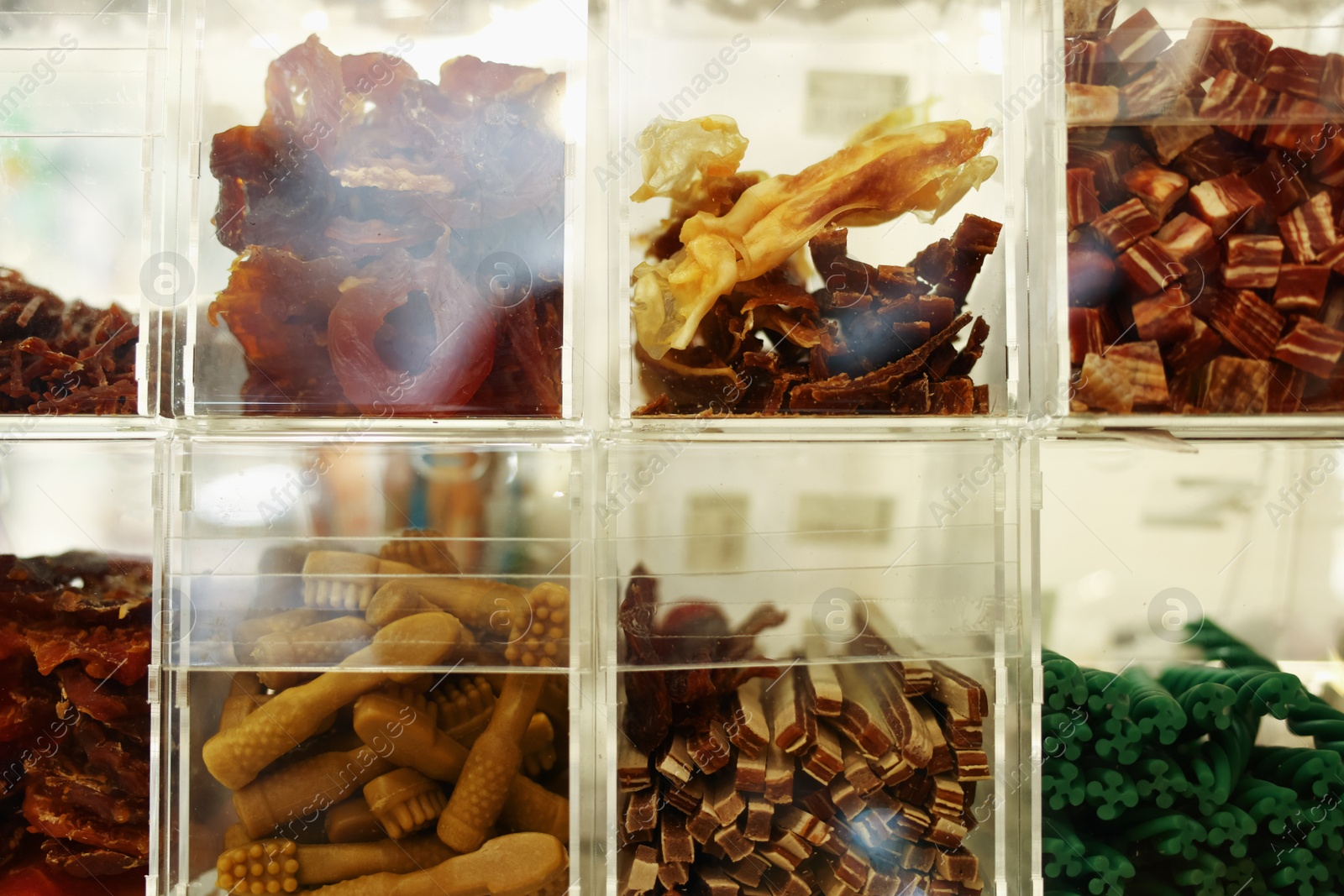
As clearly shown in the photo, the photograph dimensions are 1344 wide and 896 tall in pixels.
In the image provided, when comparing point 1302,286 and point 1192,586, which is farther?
point 1192,586

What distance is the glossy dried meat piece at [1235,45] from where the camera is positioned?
39.4 inches

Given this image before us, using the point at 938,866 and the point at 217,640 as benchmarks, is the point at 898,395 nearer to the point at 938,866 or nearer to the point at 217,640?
the point at 938,866

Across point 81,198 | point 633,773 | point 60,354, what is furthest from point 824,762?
point 81,198

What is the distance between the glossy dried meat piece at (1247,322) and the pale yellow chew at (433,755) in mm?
1072

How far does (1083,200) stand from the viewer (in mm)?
994

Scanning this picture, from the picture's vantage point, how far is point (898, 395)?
1010mm

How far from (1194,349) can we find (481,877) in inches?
45.2

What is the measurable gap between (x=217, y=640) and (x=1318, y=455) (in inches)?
60.7

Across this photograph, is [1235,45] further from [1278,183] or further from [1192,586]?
[1192,586]

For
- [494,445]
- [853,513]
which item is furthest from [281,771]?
[853,513]

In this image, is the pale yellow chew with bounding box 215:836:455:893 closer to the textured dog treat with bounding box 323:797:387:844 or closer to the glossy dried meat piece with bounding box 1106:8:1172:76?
the textured dog treat with bounding box 323:797:387:844

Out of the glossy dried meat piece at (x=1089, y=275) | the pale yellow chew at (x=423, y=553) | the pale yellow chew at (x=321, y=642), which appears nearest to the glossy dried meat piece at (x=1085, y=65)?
the glossy dried meat piece at (x=1089, y=275)

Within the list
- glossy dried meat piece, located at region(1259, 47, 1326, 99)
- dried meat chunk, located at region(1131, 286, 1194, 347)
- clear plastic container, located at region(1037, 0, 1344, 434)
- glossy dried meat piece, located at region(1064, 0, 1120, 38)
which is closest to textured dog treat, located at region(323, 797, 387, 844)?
clear plastic container, located at region(1037, 0, 1344, 434)

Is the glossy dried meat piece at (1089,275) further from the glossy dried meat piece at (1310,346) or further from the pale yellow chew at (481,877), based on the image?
the pale yellow chew at (481,877)
